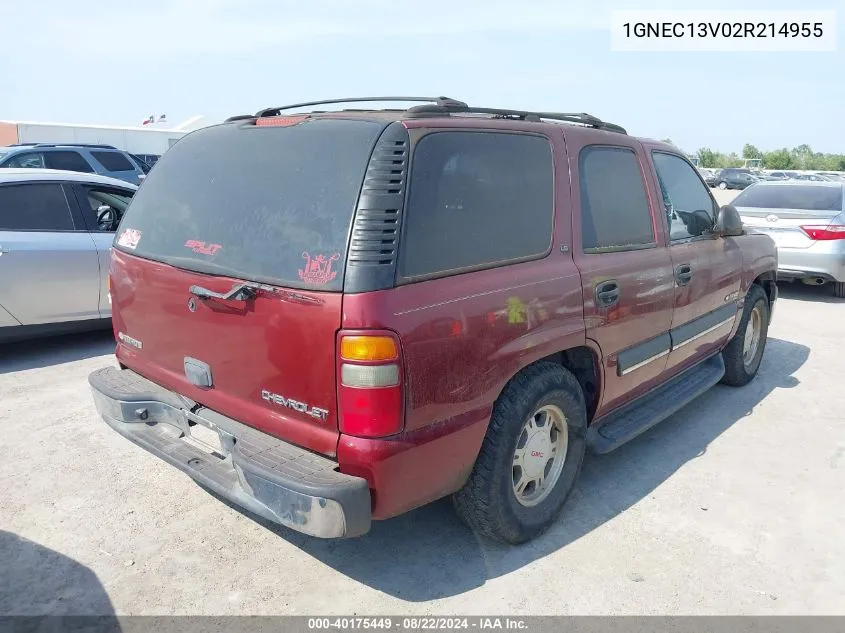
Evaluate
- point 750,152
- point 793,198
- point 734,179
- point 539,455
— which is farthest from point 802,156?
point 539,455

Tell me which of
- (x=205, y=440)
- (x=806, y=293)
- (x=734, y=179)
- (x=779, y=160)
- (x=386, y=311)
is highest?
(x=779, y=160)

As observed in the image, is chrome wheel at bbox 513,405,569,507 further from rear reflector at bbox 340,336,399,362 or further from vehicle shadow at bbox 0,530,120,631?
vehicle shadow at bbox 0,530,120,631

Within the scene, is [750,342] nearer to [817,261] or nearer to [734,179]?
[817,261]

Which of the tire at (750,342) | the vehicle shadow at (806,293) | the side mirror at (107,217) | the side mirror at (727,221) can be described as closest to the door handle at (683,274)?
the side mirror at (727,221)

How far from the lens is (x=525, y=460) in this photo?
121 inches

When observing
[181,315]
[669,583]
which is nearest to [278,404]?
[181,315]

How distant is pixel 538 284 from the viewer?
2.90 metres

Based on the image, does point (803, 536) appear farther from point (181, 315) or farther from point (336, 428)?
point (181, 315)

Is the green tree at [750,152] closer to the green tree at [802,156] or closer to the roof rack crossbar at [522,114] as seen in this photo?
the green tree at [802,156]

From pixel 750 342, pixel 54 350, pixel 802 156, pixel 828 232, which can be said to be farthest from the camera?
pixel 802 156

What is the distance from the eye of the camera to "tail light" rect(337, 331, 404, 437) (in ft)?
7.61

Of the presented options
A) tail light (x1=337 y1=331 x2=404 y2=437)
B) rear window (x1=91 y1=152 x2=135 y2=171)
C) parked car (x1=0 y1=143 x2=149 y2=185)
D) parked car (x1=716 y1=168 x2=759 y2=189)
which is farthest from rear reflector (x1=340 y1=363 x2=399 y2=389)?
parked car (x1=716 y1=168 x2=759 y2=189)

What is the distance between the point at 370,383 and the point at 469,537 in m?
1.28

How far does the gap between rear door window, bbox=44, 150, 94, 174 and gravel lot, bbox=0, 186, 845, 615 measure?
35.0 feet
